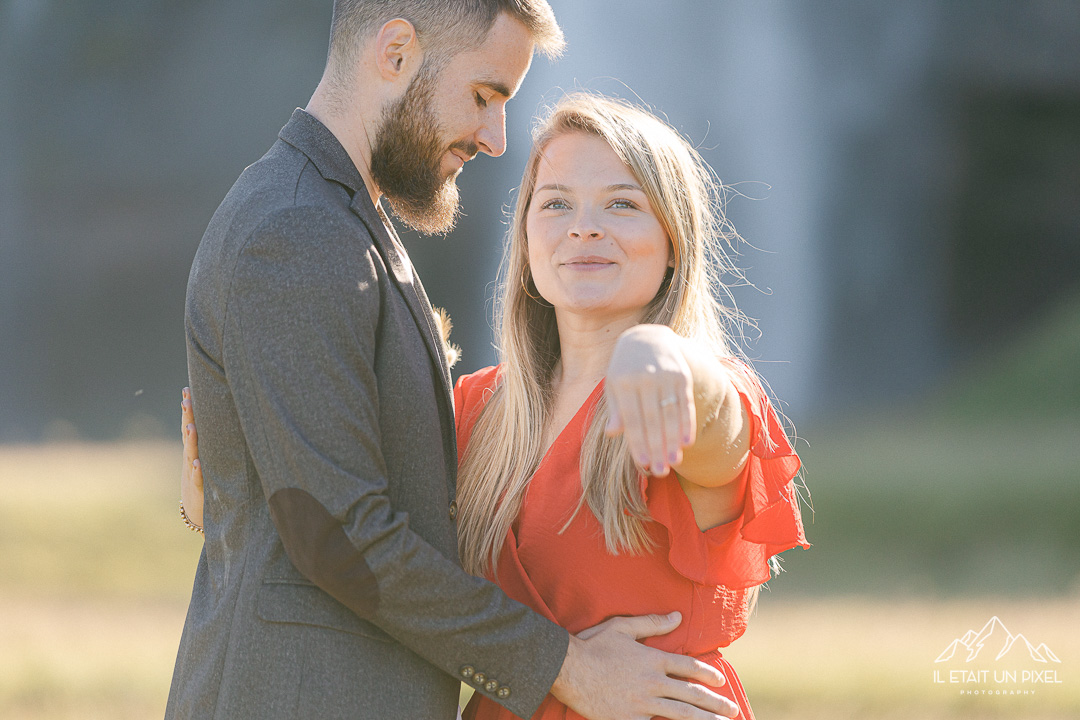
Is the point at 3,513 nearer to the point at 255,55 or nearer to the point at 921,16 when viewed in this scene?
the point at 255,55

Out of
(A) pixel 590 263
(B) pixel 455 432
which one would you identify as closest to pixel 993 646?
(A) pixel 590 263

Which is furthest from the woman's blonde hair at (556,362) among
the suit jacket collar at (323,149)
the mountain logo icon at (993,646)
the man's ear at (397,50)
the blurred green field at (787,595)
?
the mountain logo icon at (993,646)

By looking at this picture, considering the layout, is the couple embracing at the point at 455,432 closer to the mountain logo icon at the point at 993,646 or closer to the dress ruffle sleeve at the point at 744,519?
the dress ruffle sleeve at the point at 744,519

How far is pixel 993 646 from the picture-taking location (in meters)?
5.93

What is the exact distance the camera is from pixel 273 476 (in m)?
1.71

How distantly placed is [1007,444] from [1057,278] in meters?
3.47

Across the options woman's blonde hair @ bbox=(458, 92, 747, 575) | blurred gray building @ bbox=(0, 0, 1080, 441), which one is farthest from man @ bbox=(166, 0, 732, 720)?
blurred gray building @ bbox=(0, 0, 1080, 441)

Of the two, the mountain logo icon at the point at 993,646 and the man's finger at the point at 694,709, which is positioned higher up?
the mountain logo icon at the point at 993,646

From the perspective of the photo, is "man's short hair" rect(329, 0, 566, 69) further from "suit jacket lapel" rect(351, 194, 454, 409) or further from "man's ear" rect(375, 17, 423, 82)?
"suit jacket lapel" rect(351, 194, 454, 409)

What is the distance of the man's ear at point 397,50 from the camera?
6.81 feet

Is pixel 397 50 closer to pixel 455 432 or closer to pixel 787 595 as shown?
pixel 455 432

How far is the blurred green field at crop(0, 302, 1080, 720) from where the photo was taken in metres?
4.68

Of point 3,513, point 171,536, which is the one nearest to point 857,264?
point 171,536

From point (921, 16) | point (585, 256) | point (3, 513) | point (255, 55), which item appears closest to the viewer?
point (585, 256)
